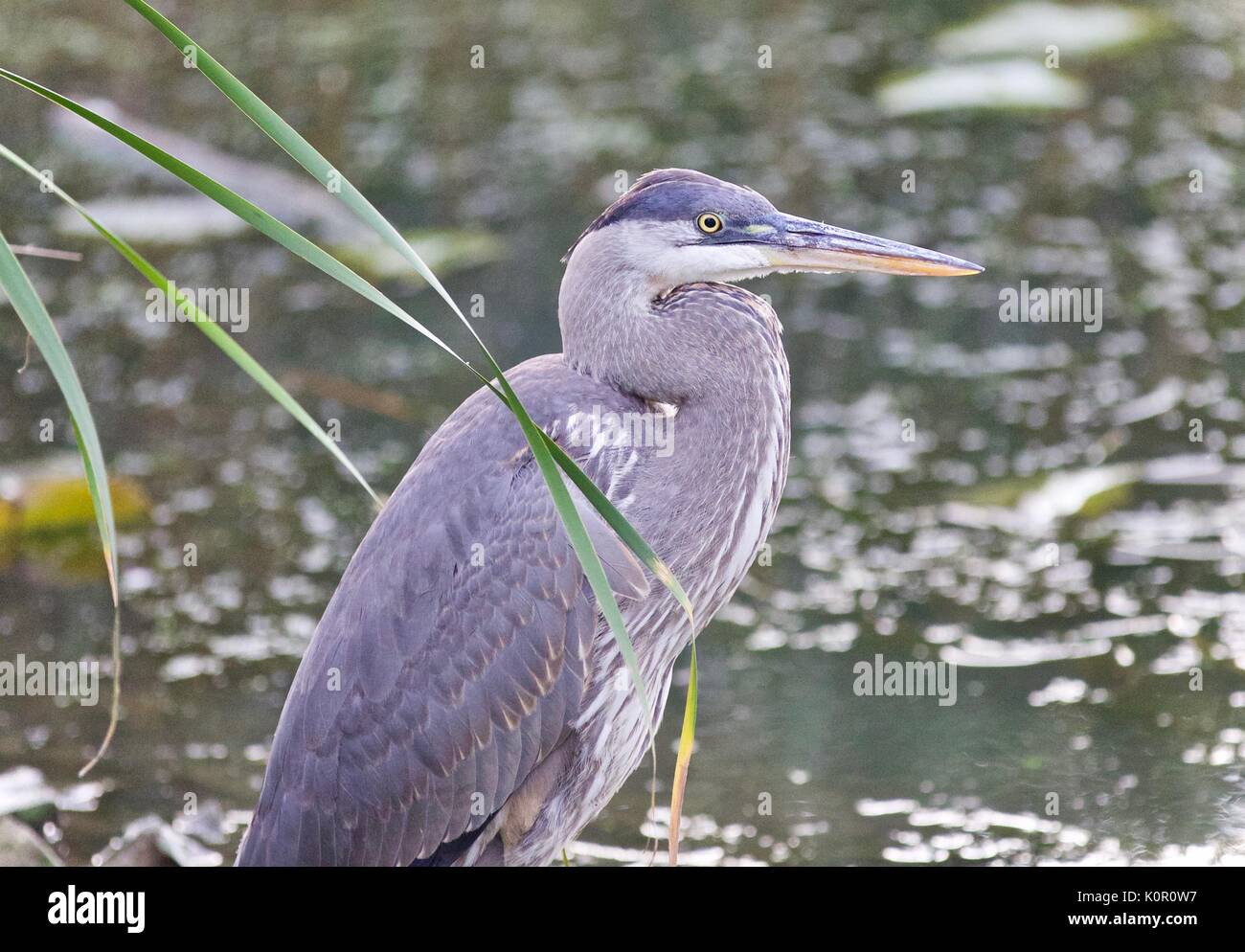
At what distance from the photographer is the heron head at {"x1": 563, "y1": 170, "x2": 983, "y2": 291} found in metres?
3.53

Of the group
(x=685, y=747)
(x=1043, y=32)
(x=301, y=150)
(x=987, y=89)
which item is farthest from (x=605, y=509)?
(x=1043, y=32)

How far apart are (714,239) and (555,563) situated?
0.77m

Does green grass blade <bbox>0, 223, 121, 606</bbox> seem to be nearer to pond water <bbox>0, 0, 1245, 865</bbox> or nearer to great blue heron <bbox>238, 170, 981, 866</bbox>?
great blue heron <bbox>238, 170, 981, 866</bbox>

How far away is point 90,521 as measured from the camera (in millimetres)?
5957

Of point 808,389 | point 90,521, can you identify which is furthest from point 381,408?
point 808,389

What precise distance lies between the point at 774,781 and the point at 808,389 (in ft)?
8.21

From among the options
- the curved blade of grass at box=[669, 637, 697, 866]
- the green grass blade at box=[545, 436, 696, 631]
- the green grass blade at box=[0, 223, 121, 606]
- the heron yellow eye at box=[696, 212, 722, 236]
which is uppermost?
the heron yellow eye at box=[696, 212, 722, 236]

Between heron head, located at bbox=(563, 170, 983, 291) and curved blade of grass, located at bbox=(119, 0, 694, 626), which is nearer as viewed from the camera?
curved blade of grass, located at bbox=(119, 0, 694, 626)

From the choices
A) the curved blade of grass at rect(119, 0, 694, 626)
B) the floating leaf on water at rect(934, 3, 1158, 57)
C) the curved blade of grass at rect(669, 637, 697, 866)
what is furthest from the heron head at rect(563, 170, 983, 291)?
the floating leaf on water at rect(934, 3, 1158, 57)

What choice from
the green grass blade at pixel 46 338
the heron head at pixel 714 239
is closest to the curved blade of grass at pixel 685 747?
the green grass blade at pixel 46 338

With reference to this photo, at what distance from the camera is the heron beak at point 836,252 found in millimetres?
3555

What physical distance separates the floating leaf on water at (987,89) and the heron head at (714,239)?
18.0 ft

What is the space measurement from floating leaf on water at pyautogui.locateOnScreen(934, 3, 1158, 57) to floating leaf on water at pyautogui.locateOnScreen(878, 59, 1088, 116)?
0.15 m
